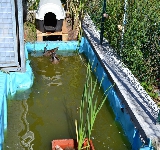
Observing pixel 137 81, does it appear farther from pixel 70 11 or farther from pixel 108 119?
pixel 70 11

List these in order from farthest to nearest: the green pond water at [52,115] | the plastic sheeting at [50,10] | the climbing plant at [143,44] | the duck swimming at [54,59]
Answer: the plastic sheeting at [50,10], the duck swimming at [54,59], the climbing plant at [143,44], the green pond water at [52,115]

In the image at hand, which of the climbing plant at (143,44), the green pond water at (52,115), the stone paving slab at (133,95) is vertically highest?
the climbing plant at (143,44)

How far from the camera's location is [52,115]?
5523 mm

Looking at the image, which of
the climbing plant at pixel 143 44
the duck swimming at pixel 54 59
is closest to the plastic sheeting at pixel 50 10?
the duck swimming at pixel 54 59

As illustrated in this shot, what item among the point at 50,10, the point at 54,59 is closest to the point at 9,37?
the point at 54,59

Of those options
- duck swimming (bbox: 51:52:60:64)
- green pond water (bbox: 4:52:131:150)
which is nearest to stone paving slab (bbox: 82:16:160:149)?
green pond water (bbox: 4:52:131:150)

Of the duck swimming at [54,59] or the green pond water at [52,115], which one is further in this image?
the duck swimming at [54,59]

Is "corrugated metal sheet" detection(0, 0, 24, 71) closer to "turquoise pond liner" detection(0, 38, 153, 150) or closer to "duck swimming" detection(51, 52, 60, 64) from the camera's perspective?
"turquoise pond liner" detection(0, 38, 153, 150)

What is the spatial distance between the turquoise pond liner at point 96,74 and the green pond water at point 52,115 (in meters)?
0.13

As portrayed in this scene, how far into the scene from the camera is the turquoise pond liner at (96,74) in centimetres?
473

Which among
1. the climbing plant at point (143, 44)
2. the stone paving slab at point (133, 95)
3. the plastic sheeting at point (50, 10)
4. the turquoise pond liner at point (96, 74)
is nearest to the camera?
the stone paving slab at point (133, 95)

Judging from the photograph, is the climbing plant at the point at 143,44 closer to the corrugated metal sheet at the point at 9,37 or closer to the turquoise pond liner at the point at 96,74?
the turquoise pond liner at the point at 96,74

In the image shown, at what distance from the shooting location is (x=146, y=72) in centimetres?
585

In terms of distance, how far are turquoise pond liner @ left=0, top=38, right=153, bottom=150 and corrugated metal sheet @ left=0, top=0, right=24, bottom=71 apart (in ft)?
0.70
